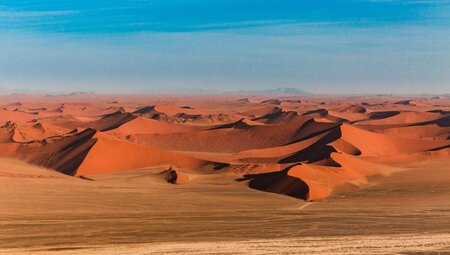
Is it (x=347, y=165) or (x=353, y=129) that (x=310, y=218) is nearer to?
(x=347, y=165)

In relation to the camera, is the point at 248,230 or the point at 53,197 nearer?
the point at 248,230

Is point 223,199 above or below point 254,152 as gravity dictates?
above

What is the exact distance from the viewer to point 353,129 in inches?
2559

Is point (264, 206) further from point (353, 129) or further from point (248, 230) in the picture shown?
point (353, 129)

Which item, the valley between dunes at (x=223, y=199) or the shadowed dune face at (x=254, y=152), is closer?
the valley between dunes at (x=223, y=199)

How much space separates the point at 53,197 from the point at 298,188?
13.7 meters

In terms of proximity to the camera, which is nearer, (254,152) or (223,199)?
(223,199)

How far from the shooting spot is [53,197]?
29.0 metres

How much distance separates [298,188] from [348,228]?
39.9ft

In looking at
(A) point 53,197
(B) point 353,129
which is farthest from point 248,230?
(B) point 353,129

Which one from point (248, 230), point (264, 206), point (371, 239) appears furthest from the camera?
point (264, 206)

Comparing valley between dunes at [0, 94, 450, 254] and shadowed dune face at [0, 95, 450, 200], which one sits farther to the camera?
shadowed dune face at [0, 95, 450, 200]

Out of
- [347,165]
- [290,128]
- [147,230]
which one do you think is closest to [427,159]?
[347,165]

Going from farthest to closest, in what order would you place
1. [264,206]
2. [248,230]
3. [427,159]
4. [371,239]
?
[427,159] → [264,206] → [248,230] → [371,239]
